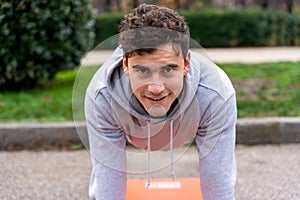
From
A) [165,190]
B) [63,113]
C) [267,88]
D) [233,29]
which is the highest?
[165,190]

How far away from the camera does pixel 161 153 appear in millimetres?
2271

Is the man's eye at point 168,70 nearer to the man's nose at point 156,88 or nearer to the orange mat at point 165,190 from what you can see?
the man's nose at point 156,88

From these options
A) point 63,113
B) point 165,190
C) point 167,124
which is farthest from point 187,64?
point 63,113

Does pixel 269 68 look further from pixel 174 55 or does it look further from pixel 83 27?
pixel 174 55

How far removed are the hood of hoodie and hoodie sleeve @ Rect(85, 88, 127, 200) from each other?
0.04 metres

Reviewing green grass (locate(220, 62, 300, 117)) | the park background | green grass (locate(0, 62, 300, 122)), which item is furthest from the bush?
green grass (locate(220, 62, 300, 117))

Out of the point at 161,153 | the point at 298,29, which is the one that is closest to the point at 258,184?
the point at 161,153

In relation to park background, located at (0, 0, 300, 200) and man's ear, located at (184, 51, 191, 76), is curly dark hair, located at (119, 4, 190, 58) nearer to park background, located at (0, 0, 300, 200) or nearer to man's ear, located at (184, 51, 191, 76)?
man's ear, located at (184, 51, 191, 76)

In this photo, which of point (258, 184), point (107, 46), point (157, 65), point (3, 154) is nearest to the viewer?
point (157, 65)

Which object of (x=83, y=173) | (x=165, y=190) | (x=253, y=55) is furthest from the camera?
(x=253, y=55)

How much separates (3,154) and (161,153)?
1873 millimetres

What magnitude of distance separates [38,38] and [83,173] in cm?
215

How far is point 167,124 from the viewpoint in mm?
2062

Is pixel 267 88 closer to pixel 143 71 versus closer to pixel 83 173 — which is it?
pixel 83 173
